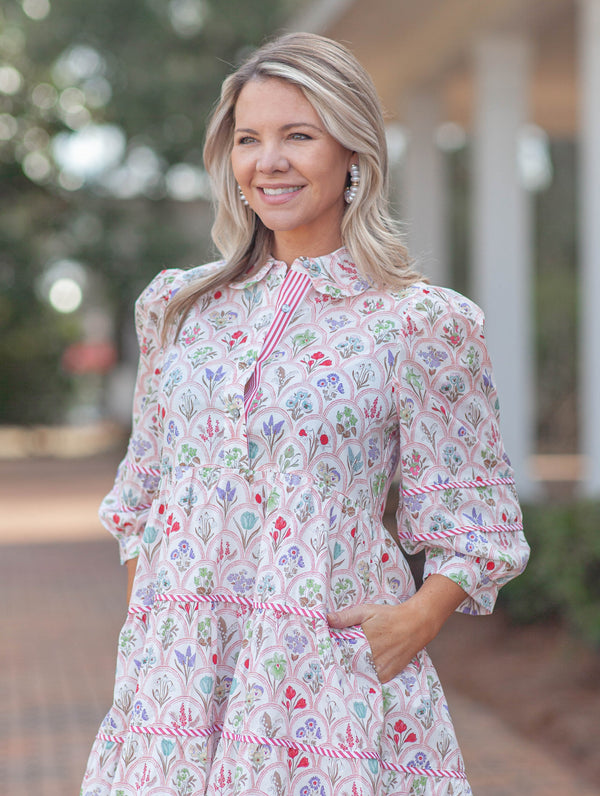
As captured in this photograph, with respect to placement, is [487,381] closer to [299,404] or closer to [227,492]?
[299,404]

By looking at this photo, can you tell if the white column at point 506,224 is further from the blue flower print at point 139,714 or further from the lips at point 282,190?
the blue flower print at point 139,714

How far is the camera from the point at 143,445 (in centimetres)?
250

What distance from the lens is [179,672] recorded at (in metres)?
2.16

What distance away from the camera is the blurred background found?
21.4 feet

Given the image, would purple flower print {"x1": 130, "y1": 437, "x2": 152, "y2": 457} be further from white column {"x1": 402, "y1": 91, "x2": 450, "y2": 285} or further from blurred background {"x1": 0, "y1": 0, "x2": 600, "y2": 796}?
white column {"x1": 402, "y1": 91, "x2": 450, "y2": 285}

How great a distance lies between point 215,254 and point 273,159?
0.57 m

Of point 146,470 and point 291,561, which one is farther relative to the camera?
point 146,470

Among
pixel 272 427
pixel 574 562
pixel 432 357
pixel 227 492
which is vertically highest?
pixel 432 357

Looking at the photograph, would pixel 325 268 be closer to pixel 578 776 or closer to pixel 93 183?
pixel 578 776

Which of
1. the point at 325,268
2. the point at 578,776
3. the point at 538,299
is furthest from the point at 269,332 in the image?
the point at 538,299

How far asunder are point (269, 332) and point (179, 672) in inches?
24.4

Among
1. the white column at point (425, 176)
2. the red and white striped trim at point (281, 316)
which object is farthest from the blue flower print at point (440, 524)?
the white column at point (425, 176)

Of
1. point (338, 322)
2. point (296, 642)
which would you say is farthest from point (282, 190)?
point (296, 642)

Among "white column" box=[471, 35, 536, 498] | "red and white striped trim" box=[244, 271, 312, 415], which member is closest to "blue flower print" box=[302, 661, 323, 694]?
"red and white striped trim" box=[244, 271, 312, 415]
